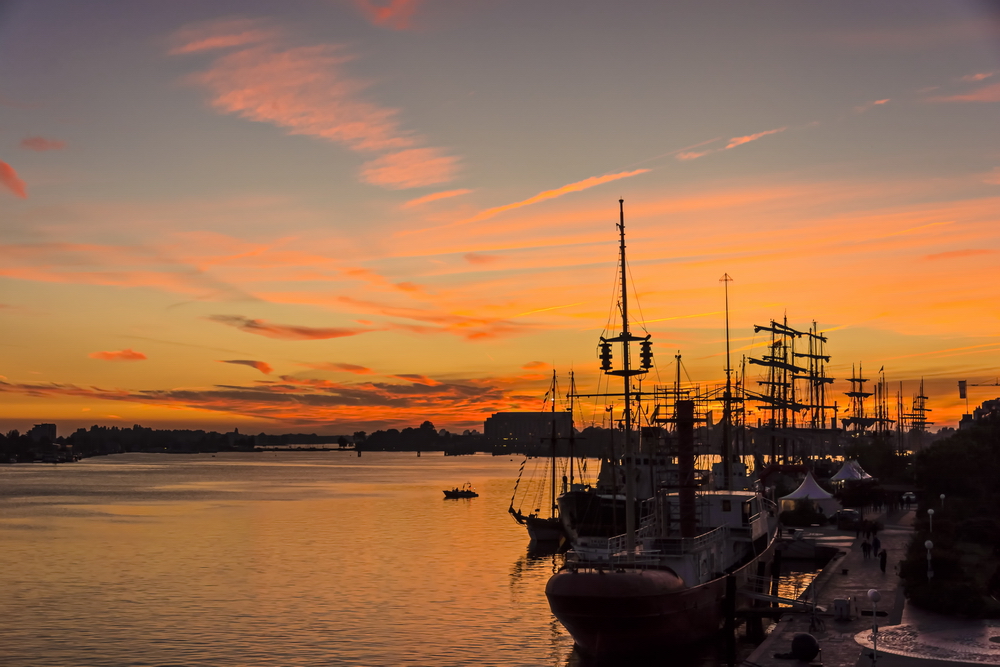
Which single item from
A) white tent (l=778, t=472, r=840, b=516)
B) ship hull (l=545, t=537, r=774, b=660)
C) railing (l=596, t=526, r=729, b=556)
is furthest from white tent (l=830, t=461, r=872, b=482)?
ship hull (l=545, t=537, r=774, b=660)

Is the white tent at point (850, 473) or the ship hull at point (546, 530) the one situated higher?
the white tent at point (850, 473)

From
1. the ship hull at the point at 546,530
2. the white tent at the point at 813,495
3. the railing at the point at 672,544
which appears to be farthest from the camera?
the ship hull at the point at 546,530

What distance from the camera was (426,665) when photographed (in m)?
49.5

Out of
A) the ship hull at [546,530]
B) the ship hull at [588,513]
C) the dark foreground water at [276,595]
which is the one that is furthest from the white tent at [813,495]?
the dark foreground water at [276,595]

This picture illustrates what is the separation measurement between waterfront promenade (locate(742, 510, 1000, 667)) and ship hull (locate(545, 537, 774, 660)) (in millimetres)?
4566

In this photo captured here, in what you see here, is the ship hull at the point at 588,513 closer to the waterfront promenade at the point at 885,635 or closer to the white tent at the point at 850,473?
the waterfront promenade at the point at 885,635

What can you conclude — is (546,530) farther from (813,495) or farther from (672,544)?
(672,544)

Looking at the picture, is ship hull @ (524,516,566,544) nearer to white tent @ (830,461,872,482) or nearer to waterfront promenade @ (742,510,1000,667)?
white tent @ (830,461,872,482)

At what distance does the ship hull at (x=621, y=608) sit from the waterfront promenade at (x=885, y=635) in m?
4.57

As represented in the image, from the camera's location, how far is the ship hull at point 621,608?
43500 mm

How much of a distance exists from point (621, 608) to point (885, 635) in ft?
37.3

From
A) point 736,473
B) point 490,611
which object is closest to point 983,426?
point 736,473

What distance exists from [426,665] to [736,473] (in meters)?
66.0

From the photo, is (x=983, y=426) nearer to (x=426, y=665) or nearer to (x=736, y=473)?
(x=736, y=473)
